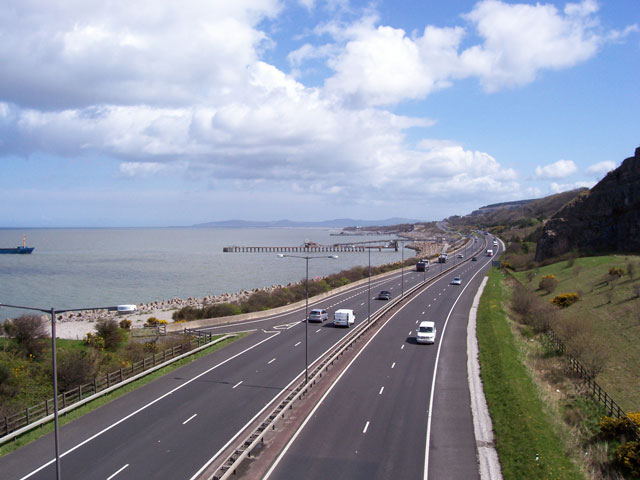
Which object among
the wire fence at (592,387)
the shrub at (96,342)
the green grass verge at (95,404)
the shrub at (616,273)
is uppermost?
the shrub at (616,273)

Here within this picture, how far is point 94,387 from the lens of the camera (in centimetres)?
2470

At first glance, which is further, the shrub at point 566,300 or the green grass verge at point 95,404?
the shrub at point 566,300

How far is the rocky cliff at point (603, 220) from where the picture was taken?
71625 mm

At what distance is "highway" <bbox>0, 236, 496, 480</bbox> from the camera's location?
1702 centimetres

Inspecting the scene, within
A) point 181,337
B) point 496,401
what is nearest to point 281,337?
point 181,337

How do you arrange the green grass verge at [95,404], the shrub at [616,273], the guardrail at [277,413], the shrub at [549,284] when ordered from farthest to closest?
the shrub at [549,284], the shrub at [616,273], the green grass verge at [95,404], the guardrail at [277,413]

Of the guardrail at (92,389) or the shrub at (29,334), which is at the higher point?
the shrub at (29,334)

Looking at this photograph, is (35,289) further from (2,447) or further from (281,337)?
(2,447)

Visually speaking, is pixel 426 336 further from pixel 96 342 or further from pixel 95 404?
pixel 96 342

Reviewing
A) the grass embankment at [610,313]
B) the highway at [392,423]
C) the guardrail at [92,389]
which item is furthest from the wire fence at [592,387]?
the guardrail at [92,389]

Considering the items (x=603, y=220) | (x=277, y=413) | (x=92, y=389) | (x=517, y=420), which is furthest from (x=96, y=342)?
(x=603, y=220)

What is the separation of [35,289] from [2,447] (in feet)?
253

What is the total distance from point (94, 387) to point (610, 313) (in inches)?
1584

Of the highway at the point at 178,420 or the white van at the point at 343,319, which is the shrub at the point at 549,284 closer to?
the white van at the point at 343,319
